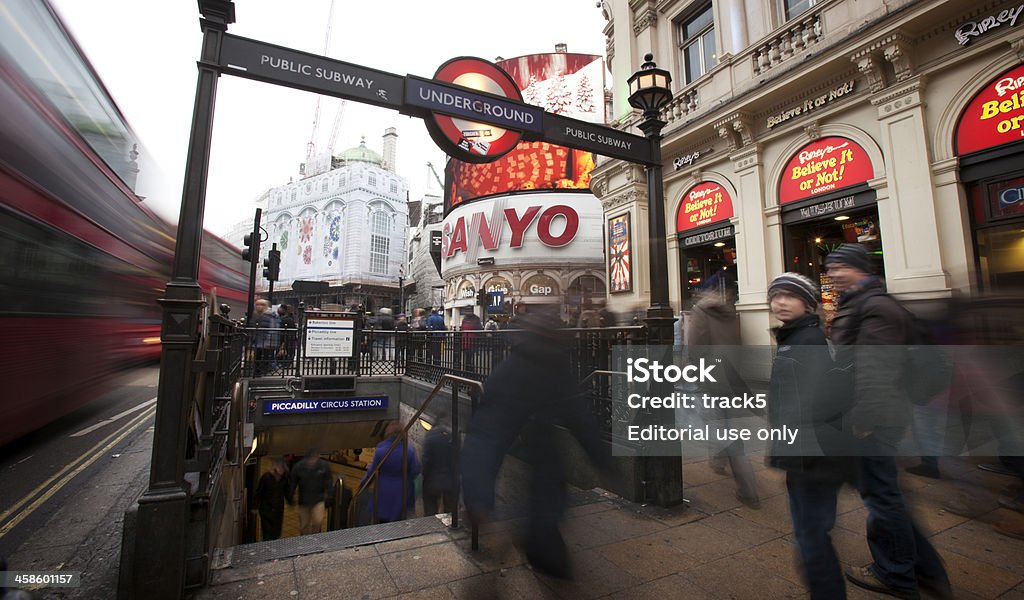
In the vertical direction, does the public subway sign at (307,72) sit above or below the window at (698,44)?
below

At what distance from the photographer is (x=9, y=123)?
4531mm

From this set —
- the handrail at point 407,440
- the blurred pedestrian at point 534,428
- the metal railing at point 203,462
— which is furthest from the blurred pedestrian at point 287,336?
the blurred pedestrian at point 534,428

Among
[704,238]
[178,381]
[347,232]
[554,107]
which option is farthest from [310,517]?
[347,232]

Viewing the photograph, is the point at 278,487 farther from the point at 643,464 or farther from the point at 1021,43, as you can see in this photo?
the point at 1021,43

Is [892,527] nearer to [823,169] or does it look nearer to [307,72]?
[307,72]

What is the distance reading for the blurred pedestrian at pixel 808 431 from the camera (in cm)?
228

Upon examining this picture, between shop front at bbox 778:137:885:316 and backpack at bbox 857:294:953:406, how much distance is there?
5763mm

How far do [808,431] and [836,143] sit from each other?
824 centimetres

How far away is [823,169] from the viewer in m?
8.45

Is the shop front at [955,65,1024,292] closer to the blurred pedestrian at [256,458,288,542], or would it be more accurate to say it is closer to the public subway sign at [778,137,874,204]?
the public subway sign at [778,137,874,204]

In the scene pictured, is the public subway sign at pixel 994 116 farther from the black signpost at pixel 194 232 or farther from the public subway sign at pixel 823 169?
the black signpost at pixel 194 232

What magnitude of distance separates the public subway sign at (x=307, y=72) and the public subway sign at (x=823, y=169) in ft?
26.6

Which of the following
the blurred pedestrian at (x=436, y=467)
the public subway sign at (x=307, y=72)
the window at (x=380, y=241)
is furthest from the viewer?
the window at (x=380, y=241)

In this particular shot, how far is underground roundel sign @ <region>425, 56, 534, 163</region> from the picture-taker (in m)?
4.38
